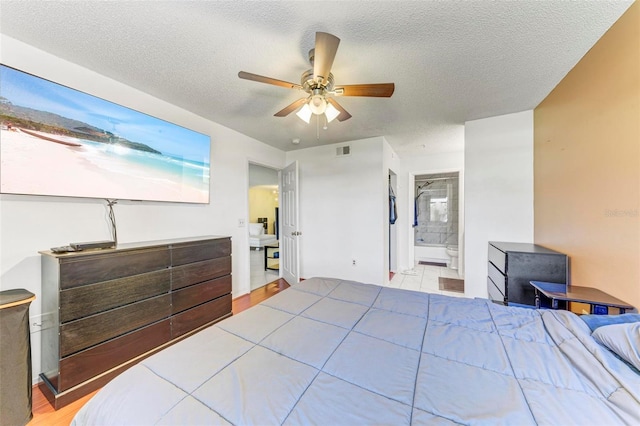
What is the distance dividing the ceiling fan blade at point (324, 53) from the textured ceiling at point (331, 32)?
241mm

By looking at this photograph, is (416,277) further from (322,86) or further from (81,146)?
(81,146)

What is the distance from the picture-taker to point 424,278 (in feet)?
13.8

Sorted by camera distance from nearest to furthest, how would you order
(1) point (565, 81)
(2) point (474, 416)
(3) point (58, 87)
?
(2) point (474, 416) → (3) point (58, 87) → (1) point (565, 81)

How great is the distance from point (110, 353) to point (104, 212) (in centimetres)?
114

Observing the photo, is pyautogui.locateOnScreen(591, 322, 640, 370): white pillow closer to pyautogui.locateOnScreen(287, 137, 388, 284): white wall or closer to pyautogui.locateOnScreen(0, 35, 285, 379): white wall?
pyautogui.locateOnScreen(287, 137, 388, 284): white wall

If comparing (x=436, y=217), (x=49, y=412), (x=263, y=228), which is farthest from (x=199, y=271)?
(x=436, y=217)

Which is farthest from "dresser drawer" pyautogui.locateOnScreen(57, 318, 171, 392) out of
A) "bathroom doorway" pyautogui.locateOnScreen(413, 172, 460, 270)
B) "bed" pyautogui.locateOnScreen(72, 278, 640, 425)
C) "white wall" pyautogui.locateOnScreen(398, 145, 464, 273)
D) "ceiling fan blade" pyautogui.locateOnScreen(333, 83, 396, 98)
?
"bathroom doorway" pyautogui.locateOnScreen(413, 172, 460, 270)

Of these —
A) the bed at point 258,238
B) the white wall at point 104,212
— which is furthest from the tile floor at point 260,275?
the bed at point 258,238

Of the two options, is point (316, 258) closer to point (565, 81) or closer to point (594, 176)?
point (594, 176)

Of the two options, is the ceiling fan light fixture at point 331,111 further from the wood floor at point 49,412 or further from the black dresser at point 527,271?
the wood floor at point 49,412

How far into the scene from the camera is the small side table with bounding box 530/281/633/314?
1.39 meters

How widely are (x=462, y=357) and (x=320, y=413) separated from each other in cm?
69

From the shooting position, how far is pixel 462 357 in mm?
992

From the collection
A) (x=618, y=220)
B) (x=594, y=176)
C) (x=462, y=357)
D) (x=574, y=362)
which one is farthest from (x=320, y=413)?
(x=594, y=176)
